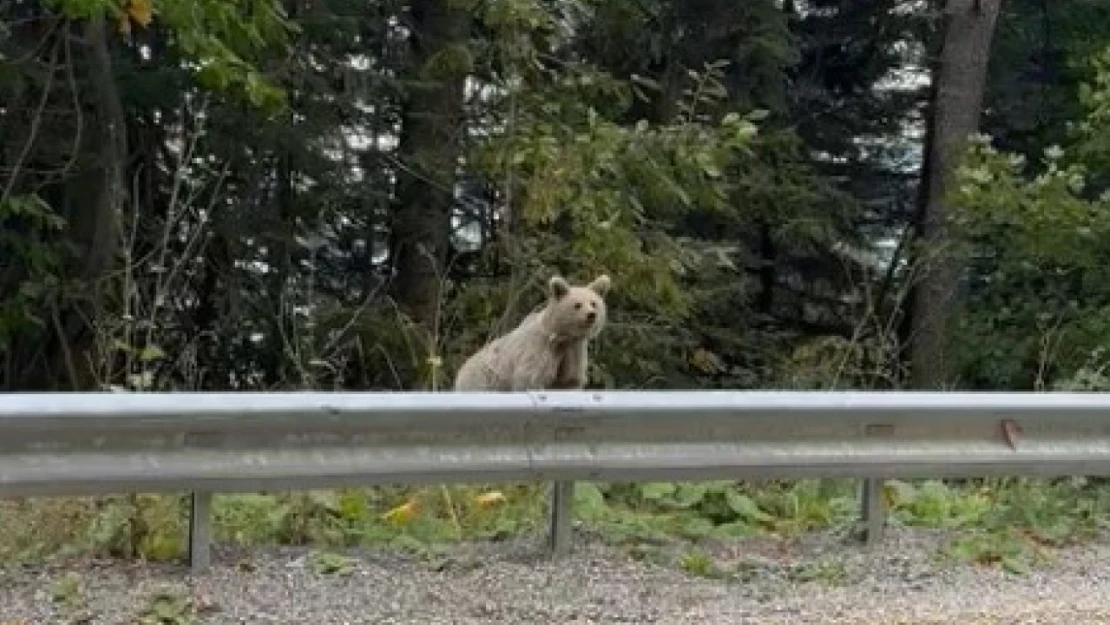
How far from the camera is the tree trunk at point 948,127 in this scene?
19031 mm

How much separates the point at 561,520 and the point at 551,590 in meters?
0.47

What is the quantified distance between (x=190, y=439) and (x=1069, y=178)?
37.7 ft

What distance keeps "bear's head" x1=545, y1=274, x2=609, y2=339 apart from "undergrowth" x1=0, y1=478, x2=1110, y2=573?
98cm

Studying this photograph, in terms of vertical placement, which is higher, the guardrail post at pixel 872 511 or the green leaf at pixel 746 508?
the guardrail post at pixel 872 511

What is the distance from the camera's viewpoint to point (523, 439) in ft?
17.7

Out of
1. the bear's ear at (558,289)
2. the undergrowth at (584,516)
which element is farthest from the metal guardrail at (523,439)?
the bear's ear at (558,289)

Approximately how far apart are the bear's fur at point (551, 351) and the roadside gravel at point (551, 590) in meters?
1.78

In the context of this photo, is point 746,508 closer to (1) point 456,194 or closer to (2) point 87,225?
(2) point 87,225

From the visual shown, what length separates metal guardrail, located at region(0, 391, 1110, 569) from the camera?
15.4 ft

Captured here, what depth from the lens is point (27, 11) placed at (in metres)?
14.0

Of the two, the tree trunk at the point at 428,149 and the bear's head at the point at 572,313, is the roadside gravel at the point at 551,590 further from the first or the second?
the tree trunk at the point at 428,149

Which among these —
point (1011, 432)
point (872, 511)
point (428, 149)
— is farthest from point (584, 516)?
point (428, 149)

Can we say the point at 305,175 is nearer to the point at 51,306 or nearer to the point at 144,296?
the point at 51,306

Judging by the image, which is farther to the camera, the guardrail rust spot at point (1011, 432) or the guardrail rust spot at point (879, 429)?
the guardrail rust spot at point (1011, 432)
